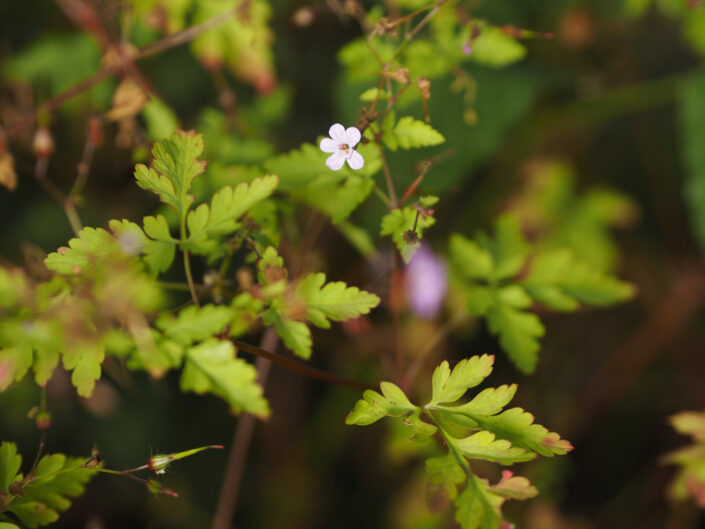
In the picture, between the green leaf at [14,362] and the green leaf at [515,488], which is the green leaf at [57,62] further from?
the green leaf at [515,488]

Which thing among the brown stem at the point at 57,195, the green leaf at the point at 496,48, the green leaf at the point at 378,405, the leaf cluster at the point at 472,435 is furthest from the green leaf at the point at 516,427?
the green leaf at the point at 496,48

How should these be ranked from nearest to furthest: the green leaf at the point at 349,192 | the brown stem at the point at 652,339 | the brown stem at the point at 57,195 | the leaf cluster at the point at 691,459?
the green leaf at the point at 349,192, the brown stem at the point at 57,195, the leaf cluster at the point at 691,459, the brown stem at the point at 652,339

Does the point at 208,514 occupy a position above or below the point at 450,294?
below

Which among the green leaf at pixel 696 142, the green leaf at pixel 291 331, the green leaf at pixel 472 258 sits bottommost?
the green leaf at pixel 696 142

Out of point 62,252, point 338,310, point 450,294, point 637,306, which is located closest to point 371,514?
point 450,294

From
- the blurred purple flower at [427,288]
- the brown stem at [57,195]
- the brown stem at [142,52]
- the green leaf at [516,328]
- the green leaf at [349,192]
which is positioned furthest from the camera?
the blurred purple flower at [427,288]

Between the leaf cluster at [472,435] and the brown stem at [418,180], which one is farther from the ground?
the brown stem at [418,180]

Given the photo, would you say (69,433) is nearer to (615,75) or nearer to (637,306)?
(637,306)
